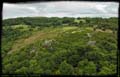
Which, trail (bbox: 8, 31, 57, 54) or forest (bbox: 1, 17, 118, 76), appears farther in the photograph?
trail (bbox: 8, 31, 57, 54)

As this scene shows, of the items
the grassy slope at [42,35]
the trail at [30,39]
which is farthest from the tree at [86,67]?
the trail at [30,39]

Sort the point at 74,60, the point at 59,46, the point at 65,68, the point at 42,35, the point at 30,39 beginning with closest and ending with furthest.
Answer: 1. the point at 65,68
2. the point at 74,60
3. the point at 59,46
4. the point at 30,39
5. the point at 42,35

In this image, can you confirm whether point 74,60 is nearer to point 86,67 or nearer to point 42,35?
point 86,67

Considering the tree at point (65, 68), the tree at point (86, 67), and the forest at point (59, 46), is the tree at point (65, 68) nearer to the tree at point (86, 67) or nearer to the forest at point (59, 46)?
the forest at point (59, 46)

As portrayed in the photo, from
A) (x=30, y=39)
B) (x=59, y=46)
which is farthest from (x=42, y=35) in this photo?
(x=59, y=46)

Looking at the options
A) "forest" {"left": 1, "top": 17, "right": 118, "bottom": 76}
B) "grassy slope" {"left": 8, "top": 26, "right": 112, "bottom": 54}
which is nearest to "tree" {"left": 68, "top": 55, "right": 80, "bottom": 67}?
"forest" {"left": 1, "top": 17, "right": 118, "bottom": 76}

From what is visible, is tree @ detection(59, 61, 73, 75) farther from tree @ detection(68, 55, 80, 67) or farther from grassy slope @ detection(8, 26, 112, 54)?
grassy slope @ detection(8, 26, 112, 54)

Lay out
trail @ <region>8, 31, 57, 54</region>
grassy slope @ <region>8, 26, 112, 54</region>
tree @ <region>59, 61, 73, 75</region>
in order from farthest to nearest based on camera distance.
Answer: grassy slope @ <region>8, 26, 112, 54</region> < trail @ <region>8, 31, 57, 54</region> < tree @ <region>59, 61, 73, 75</region>

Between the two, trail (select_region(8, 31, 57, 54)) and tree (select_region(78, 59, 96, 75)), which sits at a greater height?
trail (select_region(8, 31, 57, 54))
